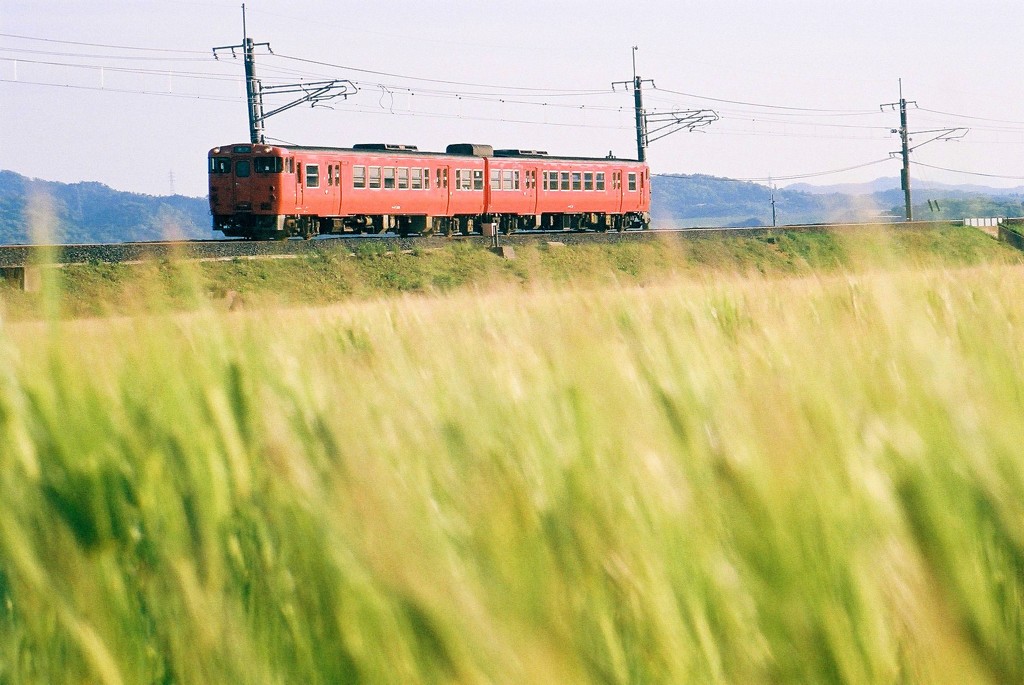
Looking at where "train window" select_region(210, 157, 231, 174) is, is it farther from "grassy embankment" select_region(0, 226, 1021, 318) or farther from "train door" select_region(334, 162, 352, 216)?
"grassy embankment" select_region(0, 226, 1021, 318)

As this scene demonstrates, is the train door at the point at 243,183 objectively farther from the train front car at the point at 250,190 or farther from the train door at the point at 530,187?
the train door at the point at 530,187

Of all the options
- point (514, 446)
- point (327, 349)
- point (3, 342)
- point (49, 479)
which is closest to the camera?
point (514, 446)

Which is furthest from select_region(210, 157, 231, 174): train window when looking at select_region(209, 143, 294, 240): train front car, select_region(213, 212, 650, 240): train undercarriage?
select_region(213, 212, 650, 240): train undercarriage

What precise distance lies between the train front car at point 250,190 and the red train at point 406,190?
25mm

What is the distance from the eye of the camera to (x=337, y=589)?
4.50 ft

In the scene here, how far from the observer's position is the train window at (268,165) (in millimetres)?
28500

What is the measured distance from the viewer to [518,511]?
137 cm

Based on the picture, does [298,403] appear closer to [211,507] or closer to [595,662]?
[211,507]

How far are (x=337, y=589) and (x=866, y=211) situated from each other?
4.58 feet

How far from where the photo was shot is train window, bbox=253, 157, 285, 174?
28.5 meters

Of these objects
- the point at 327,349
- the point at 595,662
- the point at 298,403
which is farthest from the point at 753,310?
the point at 595,662

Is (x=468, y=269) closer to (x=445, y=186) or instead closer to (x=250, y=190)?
(x=445, y=186)

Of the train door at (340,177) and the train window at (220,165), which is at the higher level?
the train window at (220,165)

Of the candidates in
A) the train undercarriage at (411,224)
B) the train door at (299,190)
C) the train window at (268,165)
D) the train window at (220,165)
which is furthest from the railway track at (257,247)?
the train window at (220,165)
